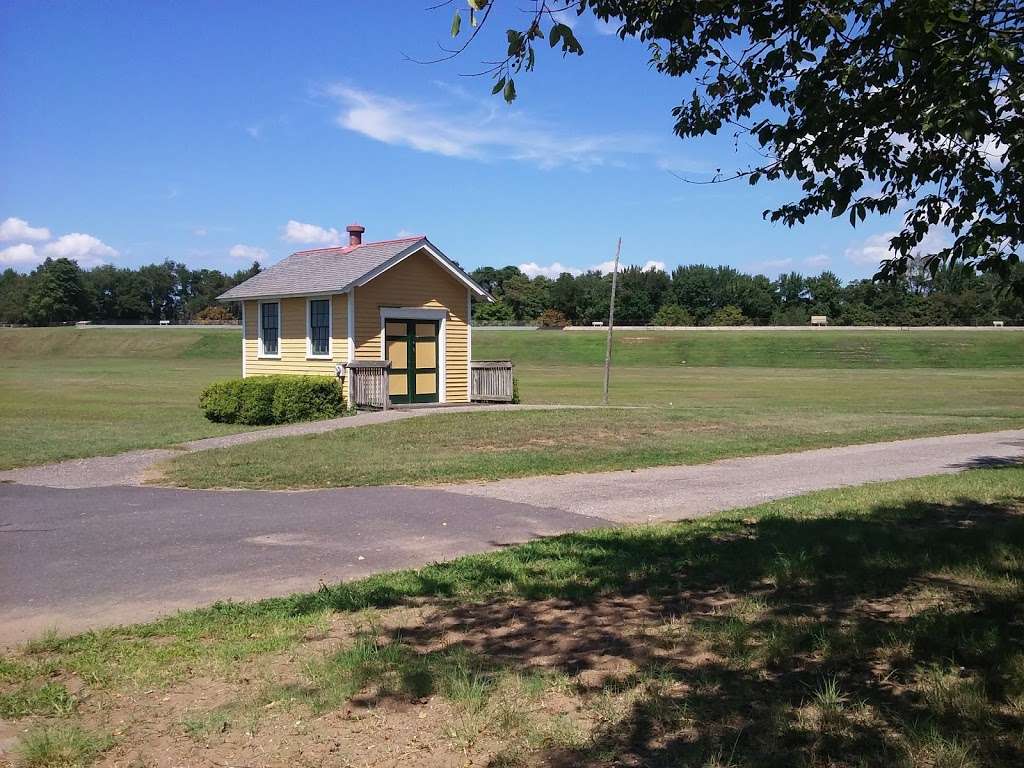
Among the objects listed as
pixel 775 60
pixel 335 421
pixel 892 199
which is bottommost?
pixel 335 421

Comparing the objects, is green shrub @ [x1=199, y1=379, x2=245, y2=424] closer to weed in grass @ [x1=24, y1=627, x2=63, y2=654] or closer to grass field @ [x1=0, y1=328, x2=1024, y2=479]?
grass field @ [x1=0, y1=328, x2=1024, y2=479]

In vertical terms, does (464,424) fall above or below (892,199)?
below

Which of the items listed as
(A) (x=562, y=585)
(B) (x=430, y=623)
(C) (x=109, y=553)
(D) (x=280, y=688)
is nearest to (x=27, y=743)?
(D) (x=280, y=688)

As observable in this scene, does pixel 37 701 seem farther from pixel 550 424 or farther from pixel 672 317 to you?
pixel 672 317

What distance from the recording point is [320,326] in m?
24.8

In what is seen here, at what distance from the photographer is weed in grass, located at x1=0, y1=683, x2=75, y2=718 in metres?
4.25

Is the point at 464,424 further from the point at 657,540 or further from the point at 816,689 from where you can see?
the point at 816,689

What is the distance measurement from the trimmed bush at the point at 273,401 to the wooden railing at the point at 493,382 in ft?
15.1

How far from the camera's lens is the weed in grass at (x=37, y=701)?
167 inches

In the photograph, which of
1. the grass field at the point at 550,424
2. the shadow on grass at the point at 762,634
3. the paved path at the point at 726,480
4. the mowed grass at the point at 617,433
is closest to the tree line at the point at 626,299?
the grass field at the point at 550,424

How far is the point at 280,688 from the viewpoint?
446 cm

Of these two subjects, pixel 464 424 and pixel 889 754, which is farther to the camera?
pixel 464 424

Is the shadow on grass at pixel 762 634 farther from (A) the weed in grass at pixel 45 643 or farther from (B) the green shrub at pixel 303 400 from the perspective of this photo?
(B) the green shrub at pixel 303 400

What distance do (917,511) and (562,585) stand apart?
4.80 metres
